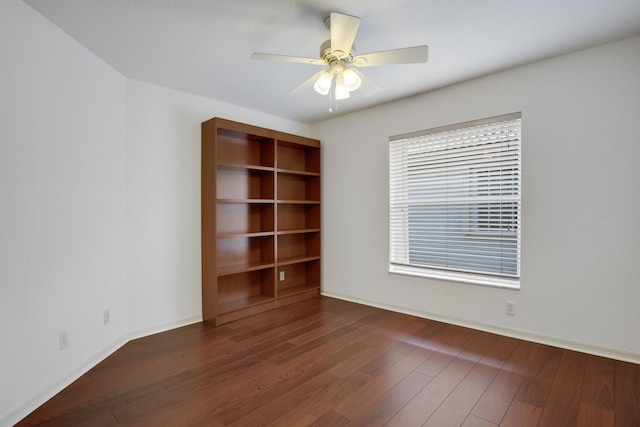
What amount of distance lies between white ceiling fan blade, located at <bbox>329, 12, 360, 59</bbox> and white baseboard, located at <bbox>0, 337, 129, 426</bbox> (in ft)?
9.22

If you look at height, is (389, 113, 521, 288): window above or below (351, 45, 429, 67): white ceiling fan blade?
below

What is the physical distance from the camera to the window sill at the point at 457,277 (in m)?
2.92

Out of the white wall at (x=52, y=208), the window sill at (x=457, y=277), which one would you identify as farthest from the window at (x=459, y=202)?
the white wall at (x=52, y=208)

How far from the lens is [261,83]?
306 centimetres

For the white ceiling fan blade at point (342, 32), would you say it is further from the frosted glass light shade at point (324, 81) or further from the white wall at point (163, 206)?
the white wall at point (163, 206)

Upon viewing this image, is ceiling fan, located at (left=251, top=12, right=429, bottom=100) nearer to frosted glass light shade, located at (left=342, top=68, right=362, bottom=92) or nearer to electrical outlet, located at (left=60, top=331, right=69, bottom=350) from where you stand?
frosted glass light shade, located at (left=342, top=68, right=362, bottom=92)

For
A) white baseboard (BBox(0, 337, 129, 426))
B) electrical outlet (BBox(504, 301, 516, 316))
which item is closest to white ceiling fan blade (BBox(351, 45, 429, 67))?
electrical outlet (BBox(504, 301, 516, 316))

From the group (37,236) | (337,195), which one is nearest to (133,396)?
(37,236)

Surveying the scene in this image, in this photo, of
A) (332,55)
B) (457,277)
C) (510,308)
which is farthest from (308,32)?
(510,308)

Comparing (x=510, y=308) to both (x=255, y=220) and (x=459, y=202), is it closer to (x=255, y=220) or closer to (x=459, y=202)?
(x=459, y=202)

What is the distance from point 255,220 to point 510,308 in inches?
113

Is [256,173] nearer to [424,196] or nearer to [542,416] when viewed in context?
[424,196]

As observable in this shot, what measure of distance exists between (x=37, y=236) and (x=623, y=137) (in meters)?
4.15

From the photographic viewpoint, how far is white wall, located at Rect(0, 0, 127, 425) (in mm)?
1765
